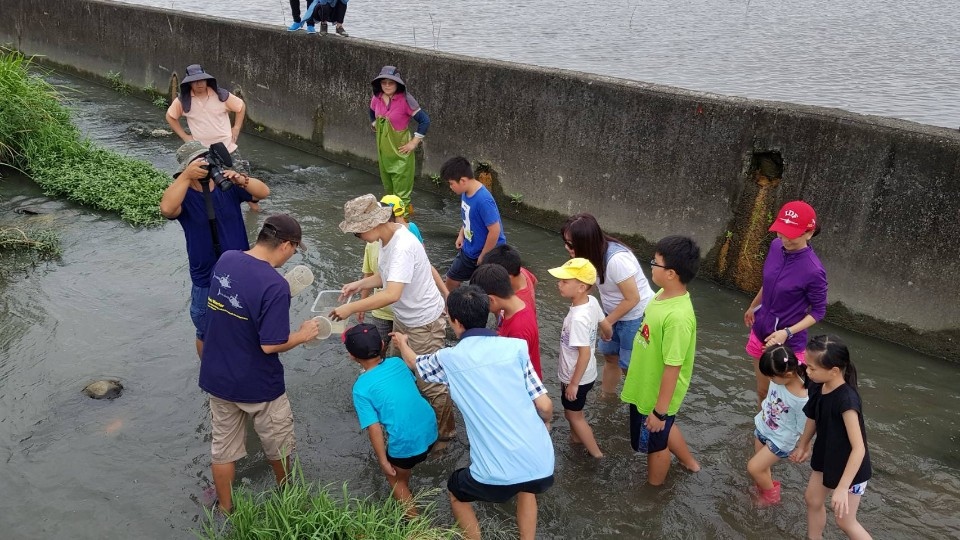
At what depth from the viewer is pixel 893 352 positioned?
5.80 metres

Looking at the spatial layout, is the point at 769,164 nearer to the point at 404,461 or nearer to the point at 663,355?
the point at 663,355

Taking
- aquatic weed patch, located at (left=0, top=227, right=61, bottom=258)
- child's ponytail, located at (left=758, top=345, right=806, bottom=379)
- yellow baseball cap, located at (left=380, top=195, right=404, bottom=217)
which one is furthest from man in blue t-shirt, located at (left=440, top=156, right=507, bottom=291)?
aquatic weed patch, located at (left=0, top=227, right=61, bottom=258)

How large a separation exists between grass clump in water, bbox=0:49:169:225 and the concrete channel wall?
2.62 metres

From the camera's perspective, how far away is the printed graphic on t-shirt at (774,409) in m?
3.94

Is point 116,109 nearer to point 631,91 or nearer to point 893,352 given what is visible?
point 631,91

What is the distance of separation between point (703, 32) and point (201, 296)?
14223 millimetres

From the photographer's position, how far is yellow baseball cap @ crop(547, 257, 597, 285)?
4.09 metres

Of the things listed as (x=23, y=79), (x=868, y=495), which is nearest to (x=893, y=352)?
(x=868, y=495)

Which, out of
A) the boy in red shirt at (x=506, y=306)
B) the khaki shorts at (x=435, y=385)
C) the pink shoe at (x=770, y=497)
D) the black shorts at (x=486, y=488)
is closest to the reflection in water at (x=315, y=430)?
the pink shoe at (x=770, y=497)

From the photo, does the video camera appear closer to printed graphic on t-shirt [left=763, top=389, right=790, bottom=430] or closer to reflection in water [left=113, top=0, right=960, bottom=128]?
printed graphic on t-shirt [left=763, top=389, right=790, bottom=430]

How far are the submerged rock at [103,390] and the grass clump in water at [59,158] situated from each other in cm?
342

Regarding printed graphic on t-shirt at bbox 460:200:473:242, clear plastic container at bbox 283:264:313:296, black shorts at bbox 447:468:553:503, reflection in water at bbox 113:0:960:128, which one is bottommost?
black shorts at bbox 447:468:553:503

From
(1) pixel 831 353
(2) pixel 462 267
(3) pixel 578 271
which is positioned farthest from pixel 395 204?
(1) pixel 831 353

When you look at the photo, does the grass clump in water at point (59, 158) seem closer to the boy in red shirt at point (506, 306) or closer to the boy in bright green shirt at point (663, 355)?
the boy in red shirt at point (506, 306)
